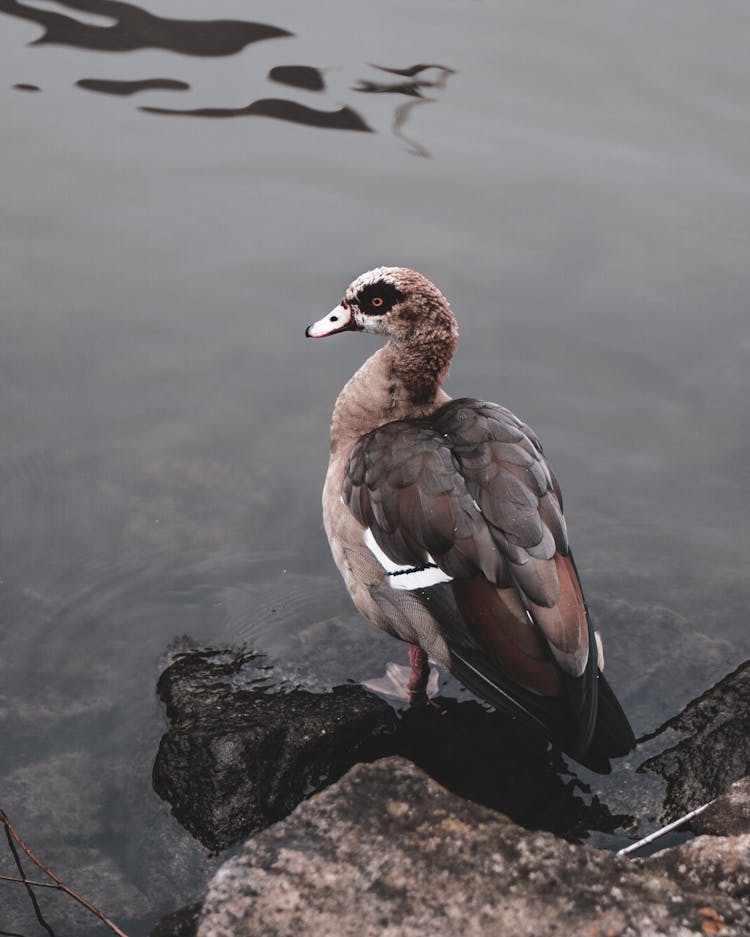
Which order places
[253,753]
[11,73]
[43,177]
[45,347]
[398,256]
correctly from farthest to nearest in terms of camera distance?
[11,73], [43,177], [398,256], [45,347], [253,753]

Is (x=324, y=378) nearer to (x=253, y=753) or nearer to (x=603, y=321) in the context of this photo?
(x=603, y=321)

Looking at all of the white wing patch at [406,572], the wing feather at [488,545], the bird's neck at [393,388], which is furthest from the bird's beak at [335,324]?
the white wing patch at [406,572]

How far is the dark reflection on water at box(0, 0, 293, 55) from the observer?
8.50 metres

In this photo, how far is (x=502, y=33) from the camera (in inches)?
343

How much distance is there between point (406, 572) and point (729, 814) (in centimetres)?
136

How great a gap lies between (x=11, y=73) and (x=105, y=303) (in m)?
2.57

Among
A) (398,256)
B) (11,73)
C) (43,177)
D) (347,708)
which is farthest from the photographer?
(11,73)

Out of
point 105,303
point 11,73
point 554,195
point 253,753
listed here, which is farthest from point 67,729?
point 11,73

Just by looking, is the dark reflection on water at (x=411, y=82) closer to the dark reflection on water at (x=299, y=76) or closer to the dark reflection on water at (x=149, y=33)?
the dark reflection on water at (x=299, y=76)

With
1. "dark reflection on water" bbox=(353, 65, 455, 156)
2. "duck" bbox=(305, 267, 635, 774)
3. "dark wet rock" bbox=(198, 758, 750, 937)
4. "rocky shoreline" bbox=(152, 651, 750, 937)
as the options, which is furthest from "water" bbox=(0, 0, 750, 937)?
"dark wet rock" bbox=(198, 758, 750, 937)

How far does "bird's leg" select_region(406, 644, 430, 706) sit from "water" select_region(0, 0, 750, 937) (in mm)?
258

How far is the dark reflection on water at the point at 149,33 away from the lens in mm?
8500

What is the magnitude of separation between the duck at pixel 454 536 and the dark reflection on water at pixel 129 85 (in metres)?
3.94

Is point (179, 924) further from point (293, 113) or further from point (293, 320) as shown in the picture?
point (293, 113)
